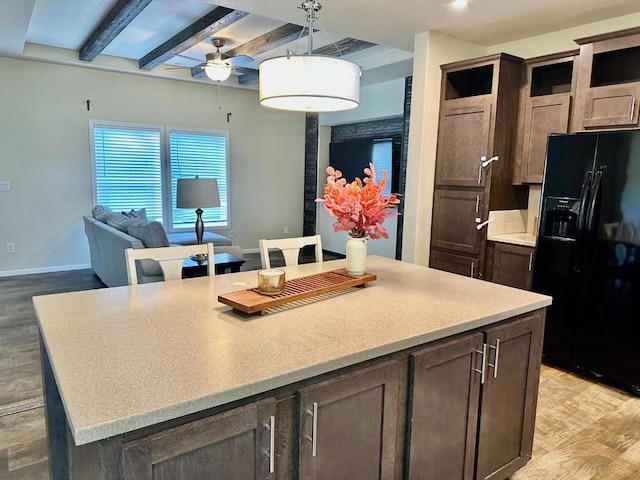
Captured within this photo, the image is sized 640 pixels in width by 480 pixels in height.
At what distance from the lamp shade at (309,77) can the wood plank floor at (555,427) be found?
1.98 m

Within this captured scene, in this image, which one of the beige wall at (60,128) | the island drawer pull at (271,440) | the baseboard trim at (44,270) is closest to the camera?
the island drawer pull at (271,440)

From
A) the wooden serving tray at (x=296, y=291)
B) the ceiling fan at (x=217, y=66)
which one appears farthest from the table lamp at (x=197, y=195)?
the wooden serving tray at (x=296, y=291)

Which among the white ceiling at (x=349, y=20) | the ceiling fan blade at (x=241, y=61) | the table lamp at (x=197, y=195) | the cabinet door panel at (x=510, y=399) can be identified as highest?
the ceiling fan blade at (x=241, y=61)

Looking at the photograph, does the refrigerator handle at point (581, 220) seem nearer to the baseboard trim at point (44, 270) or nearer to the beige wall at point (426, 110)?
the beige wall at point (426, 110)

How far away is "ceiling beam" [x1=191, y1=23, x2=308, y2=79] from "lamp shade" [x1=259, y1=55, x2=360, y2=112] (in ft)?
9.16

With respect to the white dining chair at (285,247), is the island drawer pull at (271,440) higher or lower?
lower

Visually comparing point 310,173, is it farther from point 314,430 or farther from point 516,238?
point 314,430

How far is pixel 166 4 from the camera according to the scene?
4188 mm

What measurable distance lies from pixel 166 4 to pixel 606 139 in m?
Result: 3.89

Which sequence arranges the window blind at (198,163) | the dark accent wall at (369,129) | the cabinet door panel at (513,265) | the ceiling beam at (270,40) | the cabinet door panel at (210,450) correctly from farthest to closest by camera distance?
the window blind at (198,163)
the dark accent wall at (369,129)
the ceiling beam at (270,40)
the cabinet door panel at (513,265)
the cabinet door panel at (210,450)

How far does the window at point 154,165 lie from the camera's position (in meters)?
6.34

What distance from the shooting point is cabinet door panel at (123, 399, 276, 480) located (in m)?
1.00

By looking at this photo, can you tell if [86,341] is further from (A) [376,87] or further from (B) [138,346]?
(A) [376,87]

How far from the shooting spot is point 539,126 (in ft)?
11.9
